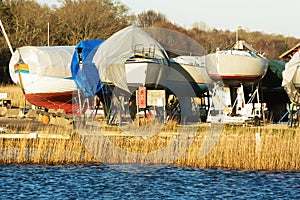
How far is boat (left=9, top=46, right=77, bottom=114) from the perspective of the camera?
38531mm

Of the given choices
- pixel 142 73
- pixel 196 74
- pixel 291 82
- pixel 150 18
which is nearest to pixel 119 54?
pixel 142 73

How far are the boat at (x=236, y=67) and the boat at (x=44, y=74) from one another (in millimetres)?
8186

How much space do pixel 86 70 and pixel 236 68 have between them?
682cm

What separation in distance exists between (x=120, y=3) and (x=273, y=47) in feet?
92.2

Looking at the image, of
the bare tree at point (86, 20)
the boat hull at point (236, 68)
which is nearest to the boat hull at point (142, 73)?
the boat hull at point (236, 68)

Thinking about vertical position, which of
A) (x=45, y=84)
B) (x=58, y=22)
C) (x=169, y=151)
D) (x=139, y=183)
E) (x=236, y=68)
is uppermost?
(x=58, y=22)

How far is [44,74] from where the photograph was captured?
3856 cm

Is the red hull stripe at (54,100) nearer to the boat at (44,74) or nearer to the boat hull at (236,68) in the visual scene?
the boat at (44,74)

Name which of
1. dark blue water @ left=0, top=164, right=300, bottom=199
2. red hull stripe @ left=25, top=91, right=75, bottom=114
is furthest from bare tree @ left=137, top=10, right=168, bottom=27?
dark blue water @ left=0, top=164, right=300, bottom=199

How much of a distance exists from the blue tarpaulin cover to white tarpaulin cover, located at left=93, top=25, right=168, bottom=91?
593mm

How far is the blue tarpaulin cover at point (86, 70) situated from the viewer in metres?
33.6

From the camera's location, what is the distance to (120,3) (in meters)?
72.1

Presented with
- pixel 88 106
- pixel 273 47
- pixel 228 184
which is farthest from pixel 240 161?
pixel 273 47

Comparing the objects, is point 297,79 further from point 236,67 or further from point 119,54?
point 119,54
